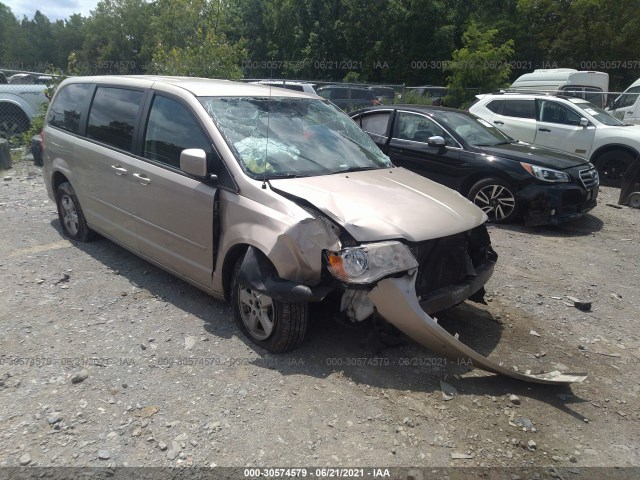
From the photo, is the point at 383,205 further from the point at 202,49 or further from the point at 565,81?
the point at 565,81

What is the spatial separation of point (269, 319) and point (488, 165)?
4814 mm

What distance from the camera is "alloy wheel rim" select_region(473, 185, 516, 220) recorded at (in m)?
7.23

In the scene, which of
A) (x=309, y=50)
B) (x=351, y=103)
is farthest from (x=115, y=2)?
(x=351, y=103)

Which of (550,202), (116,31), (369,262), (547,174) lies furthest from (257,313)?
(116,31)

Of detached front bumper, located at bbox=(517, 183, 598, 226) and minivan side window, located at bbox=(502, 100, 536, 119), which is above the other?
minivan side window, located at bbox=(502, 100, 536, 119)

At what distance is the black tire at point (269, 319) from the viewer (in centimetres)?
352

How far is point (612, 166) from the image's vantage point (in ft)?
34.8

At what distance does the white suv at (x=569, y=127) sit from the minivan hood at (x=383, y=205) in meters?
7.84

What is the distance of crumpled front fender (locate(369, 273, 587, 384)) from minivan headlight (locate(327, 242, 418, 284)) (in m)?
0.07

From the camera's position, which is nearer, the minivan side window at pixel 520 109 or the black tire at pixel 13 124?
the minivan side window at pixel 520 109

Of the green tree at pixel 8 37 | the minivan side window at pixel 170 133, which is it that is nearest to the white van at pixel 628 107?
the minivan side window at pixel 170 133

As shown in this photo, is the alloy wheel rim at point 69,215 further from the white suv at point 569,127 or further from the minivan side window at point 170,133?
the white suv at point 569,127

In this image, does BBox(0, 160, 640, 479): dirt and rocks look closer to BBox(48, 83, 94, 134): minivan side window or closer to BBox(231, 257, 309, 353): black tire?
BBox(231, 257, 309, 353): black tire

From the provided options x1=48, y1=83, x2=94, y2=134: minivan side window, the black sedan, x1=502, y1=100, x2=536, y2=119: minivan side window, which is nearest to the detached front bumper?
the black sedan
